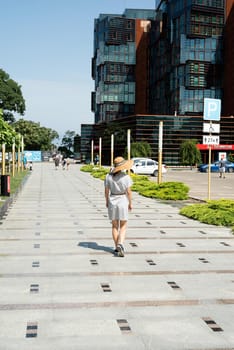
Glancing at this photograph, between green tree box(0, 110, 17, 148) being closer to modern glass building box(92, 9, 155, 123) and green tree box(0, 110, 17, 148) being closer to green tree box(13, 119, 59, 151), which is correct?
green tree box(13, 119, 59, 151)

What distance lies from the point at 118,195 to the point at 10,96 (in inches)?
3125

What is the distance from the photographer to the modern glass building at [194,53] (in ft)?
267

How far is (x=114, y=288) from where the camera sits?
676 centimetres

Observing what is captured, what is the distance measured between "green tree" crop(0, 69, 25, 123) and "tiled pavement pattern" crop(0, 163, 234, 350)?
245 feet

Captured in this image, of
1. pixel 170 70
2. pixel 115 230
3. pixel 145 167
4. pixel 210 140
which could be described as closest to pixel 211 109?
pixel 210 140

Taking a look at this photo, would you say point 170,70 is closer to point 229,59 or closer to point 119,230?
point 229,59

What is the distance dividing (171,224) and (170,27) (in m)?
78.1

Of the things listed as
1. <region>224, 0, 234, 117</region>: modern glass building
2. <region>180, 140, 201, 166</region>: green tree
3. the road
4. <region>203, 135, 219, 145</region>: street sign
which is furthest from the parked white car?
<region>224, 0, 234, 117</region>: modern glass building

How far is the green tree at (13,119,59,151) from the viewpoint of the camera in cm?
10388

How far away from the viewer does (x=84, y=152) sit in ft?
368

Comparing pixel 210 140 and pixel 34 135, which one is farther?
pixel 34 135

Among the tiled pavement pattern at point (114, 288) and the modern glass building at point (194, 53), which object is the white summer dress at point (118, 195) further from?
the modern glass building at point (194, 53)

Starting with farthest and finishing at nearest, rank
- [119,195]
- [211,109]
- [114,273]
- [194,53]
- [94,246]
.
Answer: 1. [194,53]
2. [211,109]
3. [94,246]
4. [119,195]
5. [114,273]

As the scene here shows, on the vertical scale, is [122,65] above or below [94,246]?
above
